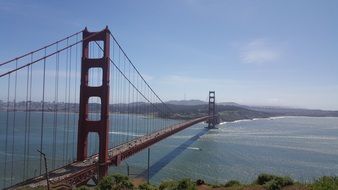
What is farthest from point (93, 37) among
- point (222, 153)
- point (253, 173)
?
point (222, 153)

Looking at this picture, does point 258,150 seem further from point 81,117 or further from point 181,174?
point 81,117

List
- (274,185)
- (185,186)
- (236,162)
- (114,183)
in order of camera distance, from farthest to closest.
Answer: (236,162)
(114,183)
(185,186)
(274,185)

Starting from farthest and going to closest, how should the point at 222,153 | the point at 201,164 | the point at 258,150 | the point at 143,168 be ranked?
the point at 258,150 < the point at 222,153 < the point at 201,164 < the point at 143,168

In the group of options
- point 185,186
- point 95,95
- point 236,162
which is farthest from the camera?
point 236,162

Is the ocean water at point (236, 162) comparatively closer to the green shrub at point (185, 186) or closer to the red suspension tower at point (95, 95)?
the red suspension tower at point (95, 95)

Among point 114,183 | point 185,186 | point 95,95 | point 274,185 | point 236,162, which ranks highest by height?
point 95,95

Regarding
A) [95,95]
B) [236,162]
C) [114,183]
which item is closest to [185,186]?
[114,183]

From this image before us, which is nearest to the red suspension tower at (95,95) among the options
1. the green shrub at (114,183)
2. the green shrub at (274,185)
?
the green shrub at (114,183)

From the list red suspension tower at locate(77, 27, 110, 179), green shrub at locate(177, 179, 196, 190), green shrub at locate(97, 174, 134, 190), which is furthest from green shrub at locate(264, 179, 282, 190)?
red suspension tower at locate(77, 27, 110, 179)

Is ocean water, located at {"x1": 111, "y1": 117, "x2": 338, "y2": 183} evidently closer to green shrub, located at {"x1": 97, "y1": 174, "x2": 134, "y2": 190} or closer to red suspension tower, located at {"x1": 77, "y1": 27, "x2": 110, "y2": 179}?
red suspension tower, located at {"x1": 77, "y1": 27, "x2": 110, "y2": 179}

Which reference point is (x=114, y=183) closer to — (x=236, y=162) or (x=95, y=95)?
(x=95, y=95)
